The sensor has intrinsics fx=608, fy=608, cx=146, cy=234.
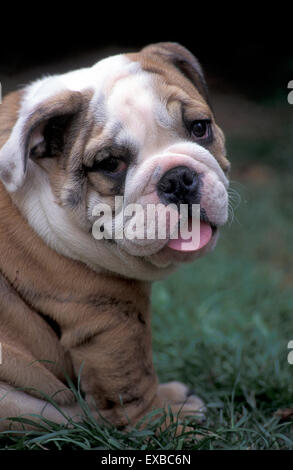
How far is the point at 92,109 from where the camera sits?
3.00 m

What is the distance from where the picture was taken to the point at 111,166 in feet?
9.70

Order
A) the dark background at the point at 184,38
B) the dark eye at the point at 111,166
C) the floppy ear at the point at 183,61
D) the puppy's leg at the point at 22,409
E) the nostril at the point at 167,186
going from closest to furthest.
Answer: the nostril at the point at 167,186, the dark eye at the point at 111,166, the puppy's leg at the point at 22,409, the floppy ear at the point at 183,61, the dark background at the point at 184,38

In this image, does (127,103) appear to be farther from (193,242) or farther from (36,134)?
(193,242)

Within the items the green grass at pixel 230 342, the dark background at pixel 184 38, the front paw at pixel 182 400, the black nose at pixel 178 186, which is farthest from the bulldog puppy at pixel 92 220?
the dark background at pixel 184 38

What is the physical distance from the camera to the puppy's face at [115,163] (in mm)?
2857

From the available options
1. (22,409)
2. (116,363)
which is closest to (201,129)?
(116,363)

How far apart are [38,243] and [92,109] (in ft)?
2.38

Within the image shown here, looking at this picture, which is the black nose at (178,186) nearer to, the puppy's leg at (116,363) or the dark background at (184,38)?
the puppy's leg at (116,363)

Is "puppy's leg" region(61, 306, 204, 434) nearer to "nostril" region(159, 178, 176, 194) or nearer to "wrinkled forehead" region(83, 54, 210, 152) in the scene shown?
"nostril" region(159, 178, 176, 194)

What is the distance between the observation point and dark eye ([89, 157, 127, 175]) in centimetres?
294

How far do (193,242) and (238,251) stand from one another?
3898mm

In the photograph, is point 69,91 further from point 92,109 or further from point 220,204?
point 220,204

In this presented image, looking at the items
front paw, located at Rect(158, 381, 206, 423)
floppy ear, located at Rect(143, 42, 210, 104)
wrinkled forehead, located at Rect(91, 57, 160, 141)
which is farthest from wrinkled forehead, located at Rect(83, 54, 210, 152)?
front paw, located at Rect(158, 381, 206, 423)

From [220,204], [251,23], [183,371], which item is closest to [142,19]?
[251,23]
